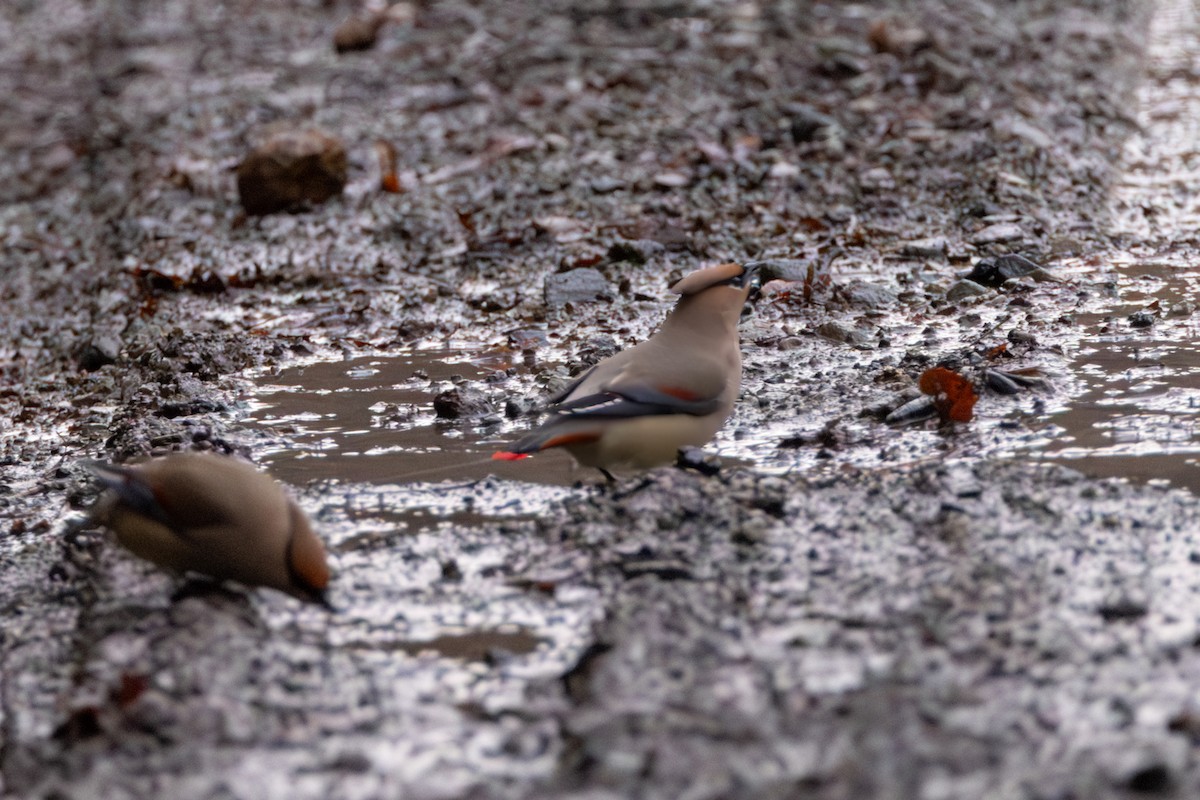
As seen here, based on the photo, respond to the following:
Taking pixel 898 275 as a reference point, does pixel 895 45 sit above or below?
above

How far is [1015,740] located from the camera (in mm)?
2318

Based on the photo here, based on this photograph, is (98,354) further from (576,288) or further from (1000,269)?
(1000,269)

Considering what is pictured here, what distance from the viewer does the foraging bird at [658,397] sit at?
11.9 ft

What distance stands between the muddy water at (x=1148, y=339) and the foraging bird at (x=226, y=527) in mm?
2098

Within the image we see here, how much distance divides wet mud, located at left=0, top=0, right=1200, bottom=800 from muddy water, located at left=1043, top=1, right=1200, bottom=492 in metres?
0.03

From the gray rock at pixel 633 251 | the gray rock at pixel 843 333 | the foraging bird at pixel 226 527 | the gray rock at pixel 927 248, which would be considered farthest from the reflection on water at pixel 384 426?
the gray rock at pixel 927 248


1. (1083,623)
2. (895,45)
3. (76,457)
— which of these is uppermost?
(895,45)

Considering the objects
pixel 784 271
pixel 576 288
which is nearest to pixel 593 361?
pixel 576 288

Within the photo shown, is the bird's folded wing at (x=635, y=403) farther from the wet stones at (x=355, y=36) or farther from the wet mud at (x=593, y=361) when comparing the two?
the wet stones at (x=355, y=36)

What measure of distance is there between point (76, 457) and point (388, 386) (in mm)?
1143

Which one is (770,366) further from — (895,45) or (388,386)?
(895,45)

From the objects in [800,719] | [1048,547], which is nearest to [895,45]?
[1048,547]

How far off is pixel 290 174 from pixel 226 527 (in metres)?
4.23

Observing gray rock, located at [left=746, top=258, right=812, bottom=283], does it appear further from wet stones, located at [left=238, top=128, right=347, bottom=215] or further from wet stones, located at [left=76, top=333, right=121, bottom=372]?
wet stones, located at [left=76, top=333, right=121, bottom=372]
